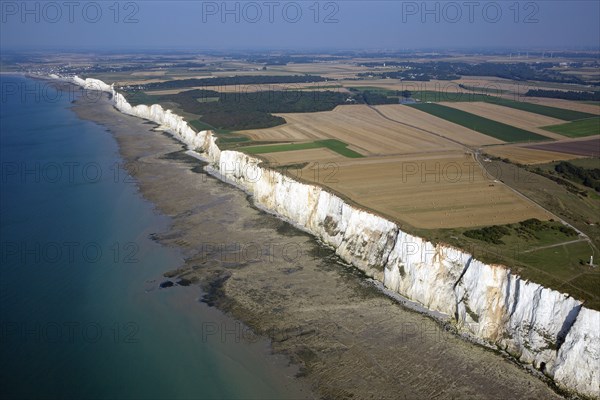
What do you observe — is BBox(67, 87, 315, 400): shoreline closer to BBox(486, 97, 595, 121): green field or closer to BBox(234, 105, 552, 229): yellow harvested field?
BBox(234, 105, 552, 229): yellow harvested field

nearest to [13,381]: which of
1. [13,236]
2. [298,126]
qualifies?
[13,236]

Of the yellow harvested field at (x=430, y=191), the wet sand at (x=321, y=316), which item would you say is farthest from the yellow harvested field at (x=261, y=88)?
the wet sand at (x=321, y=316)

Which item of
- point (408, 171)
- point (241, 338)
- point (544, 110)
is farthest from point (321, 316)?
point (544, 110)

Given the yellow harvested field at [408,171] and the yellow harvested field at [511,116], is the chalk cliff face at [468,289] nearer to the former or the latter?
the yellow harvested field at [408,171]

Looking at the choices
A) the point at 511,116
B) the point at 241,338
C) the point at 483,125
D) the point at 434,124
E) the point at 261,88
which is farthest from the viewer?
the point at 261,88

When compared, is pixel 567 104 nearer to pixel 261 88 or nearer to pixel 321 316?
pixel 261 88

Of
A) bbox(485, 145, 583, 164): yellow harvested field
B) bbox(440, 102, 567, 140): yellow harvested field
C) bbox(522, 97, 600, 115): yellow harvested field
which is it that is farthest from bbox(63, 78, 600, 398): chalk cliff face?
bbox(522, 97, 600, 115): yellow harvested field

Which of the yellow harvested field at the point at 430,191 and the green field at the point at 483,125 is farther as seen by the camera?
the green field at the point at 483,125
